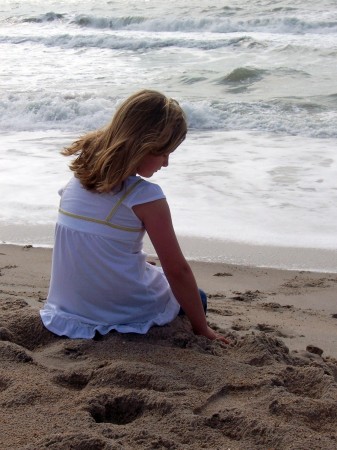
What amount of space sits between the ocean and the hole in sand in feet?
7.67

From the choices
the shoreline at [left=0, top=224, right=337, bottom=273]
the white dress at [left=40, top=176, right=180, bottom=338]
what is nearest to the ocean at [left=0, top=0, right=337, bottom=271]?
the shoreline at [left=0, top=224, right=337, bottom=273]

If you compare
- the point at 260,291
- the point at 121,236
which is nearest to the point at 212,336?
the point at 121,236

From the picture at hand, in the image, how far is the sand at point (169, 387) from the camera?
236 cm

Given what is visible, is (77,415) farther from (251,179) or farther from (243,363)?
(251,179)

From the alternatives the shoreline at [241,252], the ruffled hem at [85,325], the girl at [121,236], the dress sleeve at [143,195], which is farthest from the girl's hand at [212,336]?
the shoreline at [241,252]

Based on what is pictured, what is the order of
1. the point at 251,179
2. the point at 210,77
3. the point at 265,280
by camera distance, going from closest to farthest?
the point at 265,280 → the point at 251,179 → the point at 210,77

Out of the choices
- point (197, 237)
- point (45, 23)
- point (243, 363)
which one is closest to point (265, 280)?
point (197, 237)

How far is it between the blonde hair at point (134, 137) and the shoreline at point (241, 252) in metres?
1.97

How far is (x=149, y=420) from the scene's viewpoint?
2.47 meters

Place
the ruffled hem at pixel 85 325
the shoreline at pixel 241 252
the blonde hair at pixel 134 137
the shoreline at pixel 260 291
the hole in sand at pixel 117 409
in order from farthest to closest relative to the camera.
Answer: the shoreline at pixel 241 252, the shoreline at pixel 260 291, the ruffled hem at pixel 85 325, the blonde hair at pixel 134 137, the hole in sand at pixel 117 409

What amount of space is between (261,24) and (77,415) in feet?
52.9

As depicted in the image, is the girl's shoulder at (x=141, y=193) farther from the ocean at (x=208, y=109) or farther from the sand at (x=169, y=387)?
the ocean at (x=208, y=109)

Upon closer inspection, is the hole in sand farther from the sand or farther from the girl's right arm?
the girl's right arm

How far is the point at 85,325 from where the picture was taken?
3125mm
